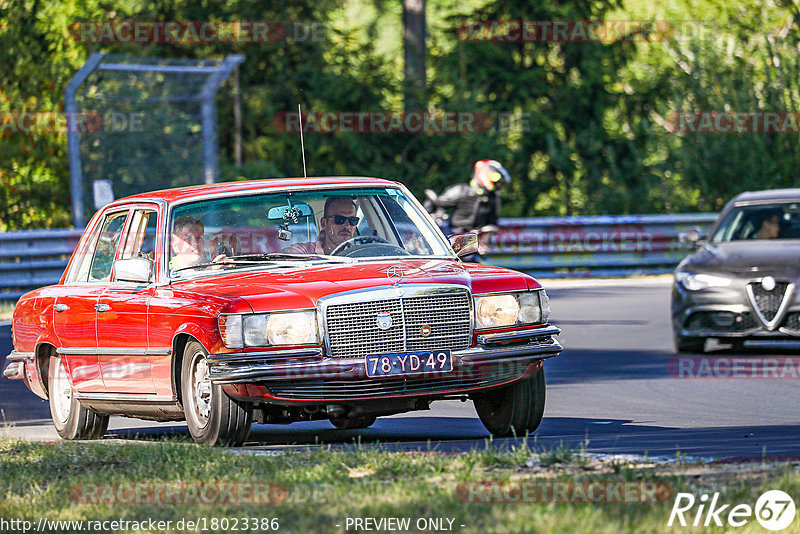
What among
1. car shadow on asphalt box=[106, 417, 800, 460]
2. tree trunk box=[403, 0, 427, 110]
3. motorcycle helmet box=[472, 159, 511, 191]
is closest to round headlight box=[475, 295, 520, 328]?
car shadow on asphalt box=[106, 417, 800, 460]

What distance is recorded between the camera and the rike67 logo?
234 inches

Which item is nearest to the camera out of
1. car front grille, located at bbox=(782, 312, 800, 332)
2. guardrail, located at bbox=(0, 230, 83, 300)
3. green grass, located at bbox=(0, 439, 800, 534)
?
green grass, located at bbox=(0, 439, 800, 534)

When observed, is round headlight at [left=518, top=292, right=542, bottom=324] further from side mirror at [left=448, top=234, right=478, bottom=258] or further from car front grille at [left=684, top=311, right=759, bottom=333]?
car front grille at [left=684, top=311, right=759, bottom=333]

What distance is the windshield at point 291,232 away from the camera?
31.5ft

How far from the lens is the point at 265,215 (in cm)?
983

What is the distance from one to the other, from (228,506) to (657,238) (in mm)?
23112

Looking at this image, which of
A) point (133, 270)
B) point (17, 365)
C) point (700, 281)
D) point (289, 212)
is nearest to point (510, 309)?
point (289, 212)

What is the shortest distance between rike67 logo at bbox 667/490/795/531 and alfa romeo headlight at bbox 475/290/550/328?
2.70m

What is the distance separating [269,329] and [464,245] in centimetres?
199

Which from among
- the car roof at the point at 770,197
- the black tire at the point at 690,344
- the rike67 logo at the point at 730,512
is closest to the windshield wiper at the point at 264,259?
the rike67 logo at the point at 730,512

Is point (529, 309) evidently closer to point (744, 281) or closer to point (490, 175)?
point (744, 281)

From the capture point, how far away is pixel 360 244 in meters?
9.79

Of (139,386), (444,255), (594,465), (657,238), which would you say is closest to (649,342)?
(444,255)

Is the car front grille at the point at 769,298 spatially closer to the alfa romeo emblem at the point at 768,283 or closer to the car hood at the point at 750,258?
the alfa romeo emblem at the point at 768,283
